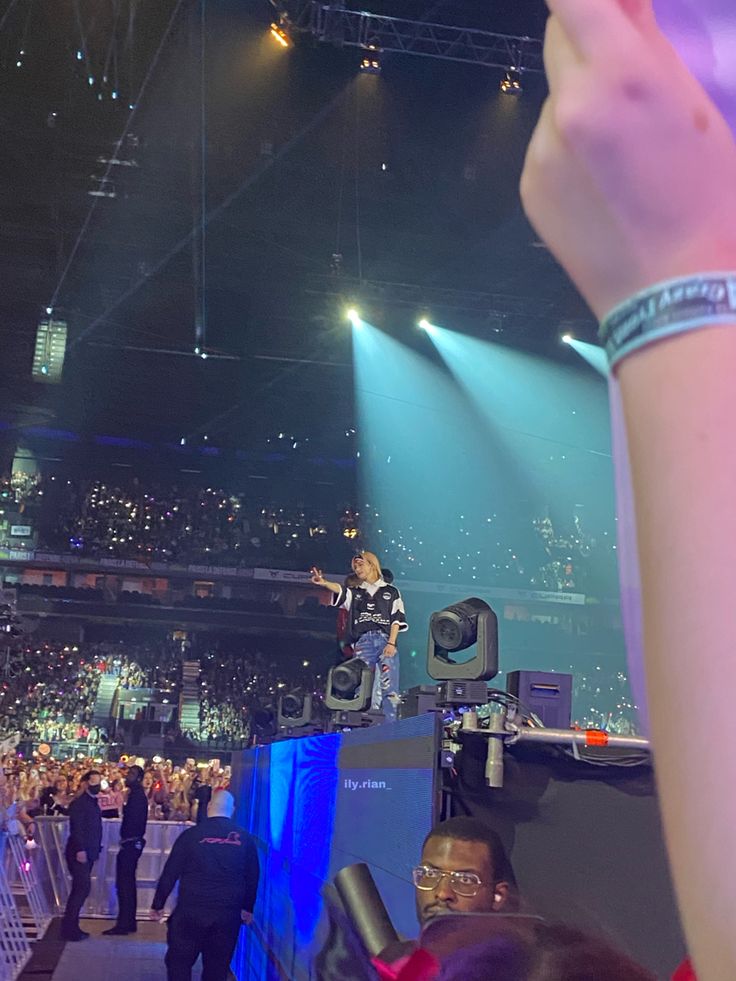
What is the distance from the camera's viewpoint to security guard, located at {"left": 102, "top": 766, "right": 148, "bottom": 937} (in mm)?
10119

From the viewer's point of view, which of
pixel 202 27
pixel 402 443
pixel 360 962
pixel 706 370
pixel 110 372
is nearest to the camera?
pixel 706 370

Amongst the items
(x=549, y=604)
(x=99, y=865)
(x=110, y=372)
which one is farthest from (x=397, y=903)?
(x=549, y=604)

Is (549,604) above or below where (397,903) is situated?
above

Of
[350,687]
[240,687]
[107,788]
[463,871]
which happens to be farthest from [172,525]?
[463,871]

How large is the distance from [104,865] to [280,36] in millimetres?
9076

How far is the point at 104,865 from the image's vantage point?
11.4 meters

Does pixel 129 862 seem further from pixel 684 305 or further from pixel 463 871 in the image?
pixel 684 305

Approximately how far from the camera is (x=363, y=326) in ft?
49.6

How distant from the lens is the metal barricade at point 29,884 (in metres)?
10.2

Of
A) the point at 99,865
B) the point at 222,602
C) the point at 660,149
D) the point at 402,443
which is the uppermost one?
the point at 402,443

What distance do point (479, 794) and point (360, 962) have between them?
2.18 m

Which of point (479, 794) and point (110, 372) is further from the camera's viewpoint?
point (110, 372)

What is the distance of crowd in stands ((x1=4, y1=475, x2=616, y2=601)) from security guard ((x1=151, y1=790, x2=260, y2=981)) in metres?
15.4

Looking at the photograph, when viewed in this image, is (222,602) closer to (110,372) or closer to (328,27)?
(110,372)
